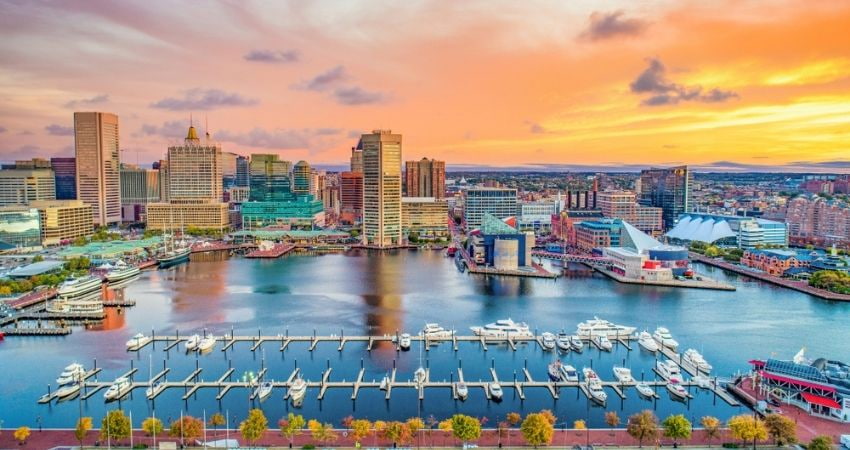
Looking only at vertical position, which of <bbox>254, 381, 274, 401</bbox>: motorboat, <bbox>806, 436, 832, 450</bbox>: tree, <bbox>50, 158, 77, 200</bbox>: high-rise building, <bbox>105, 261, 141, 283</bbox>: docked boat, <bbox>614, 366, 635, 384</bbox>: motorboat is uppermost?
<bbox>50, 158, 77, 200</bbox>: high-rise building

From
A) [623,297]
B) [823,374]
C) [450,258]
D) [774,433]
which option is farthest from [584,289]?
[774,433]

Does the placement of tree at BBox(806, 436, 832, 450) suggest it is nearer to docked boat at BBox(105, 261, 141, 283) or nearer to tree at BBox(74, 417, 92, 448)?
tree at BBox(74, 417, 92, 448)

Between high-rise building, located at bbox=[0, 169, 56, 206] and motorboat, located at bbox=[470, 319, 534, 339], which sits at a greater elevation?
high-rise building, located at bbox=[0, 169, 56, 206]

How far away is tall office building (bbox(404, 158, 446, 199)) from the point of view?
65500 mm

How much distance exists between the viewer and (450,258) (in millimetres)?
34281

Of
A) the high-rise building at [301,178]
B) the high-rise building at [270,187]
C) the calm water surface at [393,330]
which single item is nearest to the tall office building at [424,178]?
the high-rise building at [301,178]

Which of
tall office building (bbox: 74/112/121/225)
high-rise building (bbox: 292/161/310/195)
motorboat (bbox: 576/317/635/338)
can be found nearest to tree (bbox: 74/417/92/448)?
motorboat (bbox: 576/317/635/338)

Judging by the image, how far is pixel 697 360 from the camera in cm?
1456

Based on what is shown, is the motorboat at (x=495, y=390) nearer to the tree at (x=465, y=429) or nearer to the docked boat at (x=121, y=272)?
the tree at (x=465, y=429)

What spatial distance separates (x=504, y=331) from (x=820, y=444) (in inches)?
332

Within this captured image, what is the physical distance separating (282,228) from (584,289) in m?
26.9

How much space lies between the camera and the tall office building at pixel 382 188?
38.3 meters

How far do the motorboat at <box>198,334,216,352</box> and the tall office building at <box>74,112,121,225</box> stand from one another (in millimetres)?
35292

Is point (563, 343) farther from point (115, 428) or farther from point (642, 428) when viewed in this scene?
point (115, 428)
